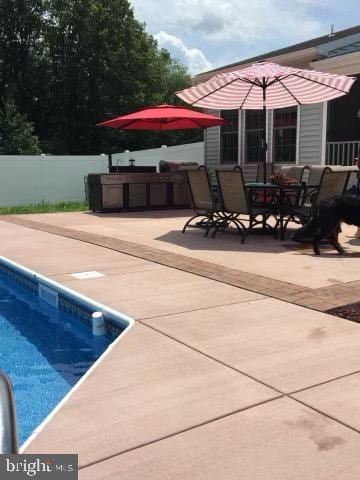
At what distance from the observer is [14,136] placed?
24141 millimetres

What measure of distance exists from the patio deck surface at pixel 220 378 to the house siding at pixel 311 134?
6.63 m

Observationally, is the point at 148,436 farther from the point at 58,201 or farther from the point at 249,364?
the point at 58,201

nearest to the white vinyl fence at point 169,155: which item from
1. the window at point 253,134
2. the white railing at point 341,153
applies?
the window at point 253,134

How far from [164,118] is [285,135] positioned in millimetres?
3032

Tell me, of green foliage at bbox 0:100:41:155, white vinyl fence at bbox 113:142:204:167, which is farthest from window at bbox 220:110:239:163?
green foliage at bbox 0:100:41:155

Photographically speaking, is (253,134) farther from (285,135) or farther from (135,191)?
(135,191)

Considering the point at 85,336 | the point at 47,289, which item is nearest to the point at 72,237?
the point at 47,289

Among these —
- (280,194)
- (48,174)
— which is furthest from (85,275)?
(48,174)

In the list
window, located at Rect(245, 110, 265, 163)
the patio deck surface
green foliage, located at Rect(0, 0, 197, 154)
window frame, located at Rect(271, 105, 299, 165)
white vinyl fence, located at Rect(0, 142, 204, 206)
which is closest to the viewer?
the patio deck surface

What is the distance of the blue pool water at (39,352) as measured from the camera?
11.0 ft

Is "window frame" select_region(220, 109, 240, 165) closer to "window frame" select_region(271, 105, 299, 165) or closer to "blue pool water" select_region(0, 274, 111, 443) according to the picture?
"window frame" select_region(271, 105, 299, 165)

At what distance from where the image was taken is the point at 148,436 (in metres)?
2.31

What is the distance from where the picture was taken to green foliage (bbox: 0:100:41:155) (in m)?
23.9

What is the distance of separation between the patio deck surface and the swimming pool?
0.63 feet
